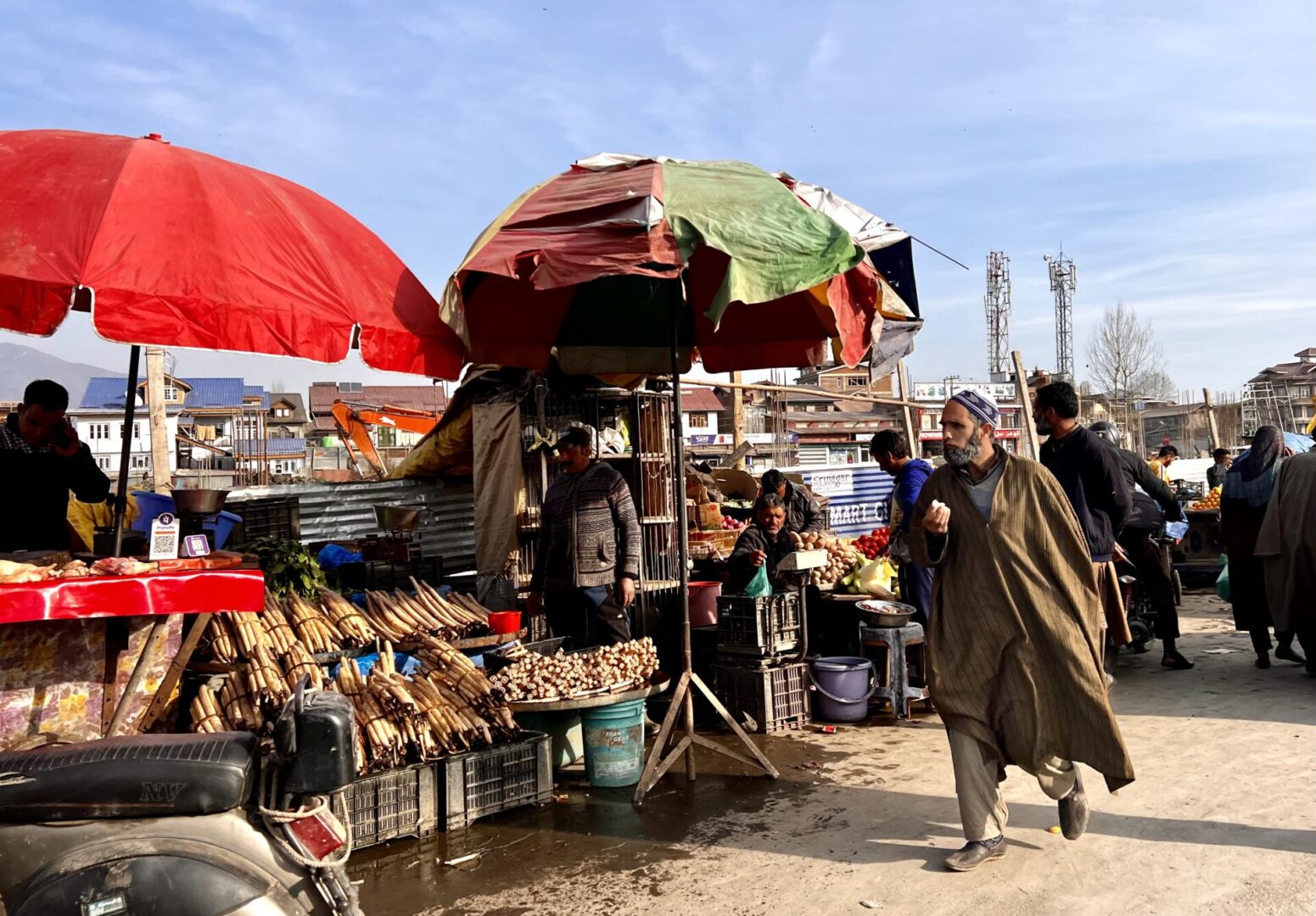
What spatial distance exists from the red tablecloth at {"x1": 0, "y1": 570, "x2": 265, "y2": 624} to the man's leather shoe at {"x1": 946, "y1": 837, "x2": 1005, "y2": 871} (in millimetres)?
3291

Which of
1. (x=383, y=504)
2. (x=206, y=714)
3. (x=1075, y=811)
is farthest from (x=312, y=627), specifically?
(x=383, y=504)

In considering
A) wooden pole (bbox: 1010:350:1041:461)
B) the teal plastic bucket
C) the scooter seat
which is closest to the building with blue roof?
wooden pole (bbox: 1010:350:1041:461)

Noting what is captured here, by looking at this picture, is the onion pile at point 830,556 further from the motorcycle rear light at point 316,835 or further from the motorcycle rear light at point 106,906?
the motorcycle rear light at point 106,906

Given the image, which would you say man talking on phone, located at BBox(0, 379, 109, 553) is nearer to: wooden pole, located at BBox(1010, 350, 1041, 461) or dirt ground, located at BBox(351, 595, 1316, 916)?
dirt ground, located at BBox(351, 595, 1316, 916)

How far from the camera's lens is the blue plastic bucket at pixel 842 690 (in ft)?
22.9

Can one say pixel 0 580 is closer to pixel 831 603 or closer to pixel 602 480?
pixel 602 480

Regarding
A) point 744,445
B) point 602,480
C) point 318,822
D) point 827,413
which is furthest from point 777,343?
point 827,413

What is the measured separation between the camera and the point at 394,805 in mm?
4844

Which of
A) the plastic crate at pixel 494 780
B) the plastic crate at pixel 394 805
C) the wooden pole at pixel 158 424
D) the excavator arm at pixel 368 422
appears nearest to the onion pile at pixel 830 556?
the plastic crate at pixel 494 780

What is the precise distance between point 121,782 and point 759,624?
4.53m

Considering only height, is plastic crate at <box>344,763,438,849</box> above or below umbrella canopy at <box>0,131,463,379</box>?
below

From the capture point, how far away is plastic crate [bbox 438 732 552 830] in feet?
16.4

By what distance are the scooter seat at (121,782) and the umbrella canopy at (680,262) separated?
2.58m

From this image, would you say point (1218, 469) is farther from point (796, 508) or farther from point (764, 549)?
point (764, 549)
